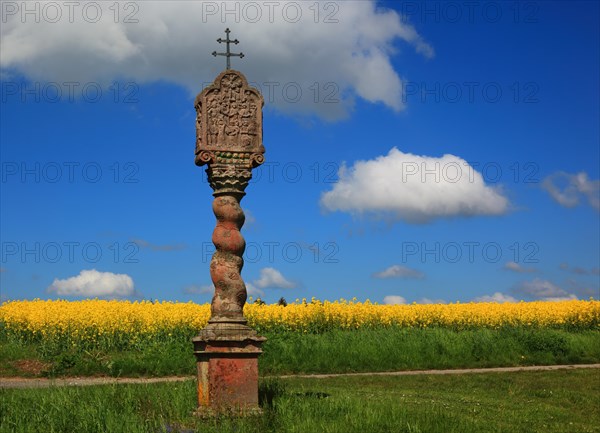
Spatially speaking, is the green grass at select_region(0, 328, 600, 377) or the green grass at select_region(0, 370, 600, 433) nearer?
the green grass at select_region(0, 370, 600, 433)

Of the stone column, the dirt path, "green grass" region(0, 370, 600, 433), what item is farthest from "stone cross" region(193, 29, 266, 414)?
the dirt path

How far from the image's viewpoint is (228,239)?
378 inches

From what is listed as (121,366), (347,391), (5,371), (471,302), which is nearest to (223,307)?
(347,391)

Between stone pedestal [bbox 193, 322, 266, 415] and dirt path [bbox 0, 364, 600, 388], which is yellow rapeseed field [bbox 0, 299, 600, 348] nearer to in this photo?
dirt path [bbox 0, 364, 600, 388]

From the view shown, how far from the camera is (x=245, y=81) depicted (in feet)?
33.0

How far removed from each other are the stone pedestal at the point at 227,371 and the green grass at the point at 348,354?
743 centimetres

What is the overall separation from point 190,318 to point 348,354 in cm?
470

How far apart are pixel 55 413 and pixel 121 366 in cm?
767

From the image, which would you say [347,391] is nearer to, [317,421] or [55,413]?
[317,421]

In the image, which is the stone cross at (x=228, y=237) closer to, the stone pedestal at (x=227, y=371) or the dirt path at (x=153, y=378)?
the stone pedestal at (x=227, y=371)

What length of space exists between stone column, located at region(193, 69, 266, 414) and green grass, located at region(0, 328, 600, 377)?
749 centimetres

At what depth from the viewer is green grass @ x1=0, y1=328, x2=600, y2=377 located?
16922mm

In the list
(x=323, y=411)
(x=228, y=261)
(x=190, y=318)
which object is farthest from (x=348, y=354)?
(x=228, y=261)

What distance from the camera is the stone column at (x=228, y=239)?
9.19 m
